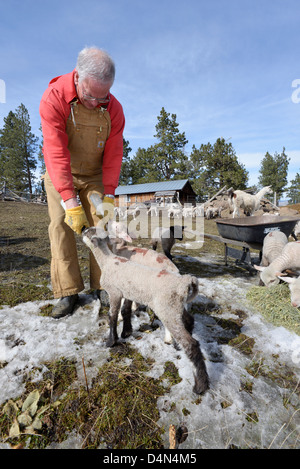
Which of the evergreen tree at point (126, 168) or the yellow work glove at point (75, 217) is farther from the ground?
the evergreen tree at point (126, 168)

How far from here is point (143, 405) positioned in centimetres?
204

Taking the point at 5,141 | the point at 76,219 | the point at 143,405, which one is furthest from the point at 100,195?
the point at 5,141

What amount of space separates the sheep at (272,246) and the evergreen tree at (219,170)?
3605cm

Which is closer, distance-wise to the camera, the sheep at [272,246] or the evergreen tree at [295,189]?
the sheep at [272,246]

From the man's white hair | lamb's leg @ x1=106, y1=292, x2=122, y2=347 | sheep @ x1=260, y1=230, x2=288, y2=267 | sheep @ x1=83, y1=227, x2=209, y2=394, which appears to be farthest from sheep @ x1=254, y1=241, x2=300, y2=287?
the man's white hair

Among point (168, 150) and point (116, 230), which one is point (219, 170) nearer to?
point (168, 150)

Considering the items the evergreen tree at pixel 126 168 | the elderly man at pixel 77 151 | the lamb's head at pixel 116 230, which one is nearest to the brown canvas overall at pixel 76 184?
the elderly man at pixel 77 151

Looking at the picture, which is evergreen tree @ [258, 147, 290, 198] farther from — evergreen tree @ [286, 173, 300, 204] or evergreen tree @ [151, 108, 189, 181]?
evergreen tree @ [151, 108, 189, 181]

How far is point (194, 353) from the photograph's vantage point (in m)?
2.14

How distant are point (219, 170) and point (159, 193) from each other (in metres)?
13.4

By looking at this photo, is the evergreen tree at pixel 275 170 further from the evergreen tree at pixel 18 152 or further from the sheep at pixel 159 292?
the sheep at pixel 159 292

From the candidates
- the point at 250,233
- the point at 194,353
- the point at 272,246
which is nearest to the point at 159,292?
the point at 194,353

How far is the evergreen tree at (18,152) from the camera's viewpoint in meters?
40.1

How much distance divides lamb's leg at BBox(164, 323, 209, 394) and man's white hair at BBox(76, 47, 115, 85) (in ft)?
9.46
